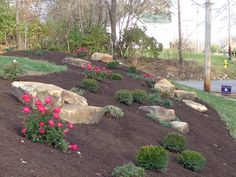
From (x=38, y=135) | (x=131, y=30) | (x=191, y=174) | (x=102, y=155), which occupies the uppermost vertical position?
(x=131, y=30)

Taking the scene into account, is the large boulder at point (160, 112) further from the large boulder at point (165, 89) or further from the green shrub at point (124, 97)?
the large boulder at point (165, 89)

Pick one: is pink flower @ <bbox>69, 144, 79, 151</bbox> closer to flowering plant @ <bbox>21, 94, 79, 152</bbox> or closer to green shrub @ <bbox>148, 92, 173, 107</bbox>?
flowering plant @ <bbox>21, 94, 79, 152</bbox>

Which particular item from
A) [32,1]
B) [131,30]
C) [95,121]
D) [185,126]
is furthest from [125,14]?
[95,121]

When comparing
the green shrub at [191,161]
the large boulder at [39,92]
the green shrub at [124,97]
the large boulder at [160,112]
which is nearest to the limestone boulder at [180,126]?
the large boulder at [160,112]

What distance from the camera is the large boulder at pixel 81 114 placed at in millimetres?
6317

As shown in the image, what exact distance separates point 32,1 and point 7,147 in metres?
20.5

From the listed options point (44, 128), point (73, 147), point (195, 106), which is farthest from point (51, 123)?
point (195, 106)

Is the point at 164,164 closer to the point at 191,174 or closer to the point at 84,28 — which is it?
the point at 191,174

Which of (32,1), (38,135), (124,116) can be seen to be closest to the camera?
(38,135)

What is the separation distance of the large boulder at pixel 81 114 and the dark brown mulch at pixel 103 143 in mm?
113

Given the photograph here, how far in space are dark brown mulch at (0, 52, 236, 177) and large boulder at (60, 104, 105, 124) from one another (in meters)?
0.11

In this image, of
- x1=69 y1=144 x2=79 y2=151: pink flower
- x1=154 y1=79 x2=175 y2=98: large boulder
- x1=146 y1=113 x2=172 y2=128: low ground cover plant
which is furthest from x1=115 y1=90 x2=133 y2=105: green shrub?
x1=69 y1=144 x2=79 y2=151: pink flower

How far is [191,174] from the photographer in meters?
6.10

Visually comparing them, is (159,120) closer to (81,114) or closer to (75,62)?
(81,114)
